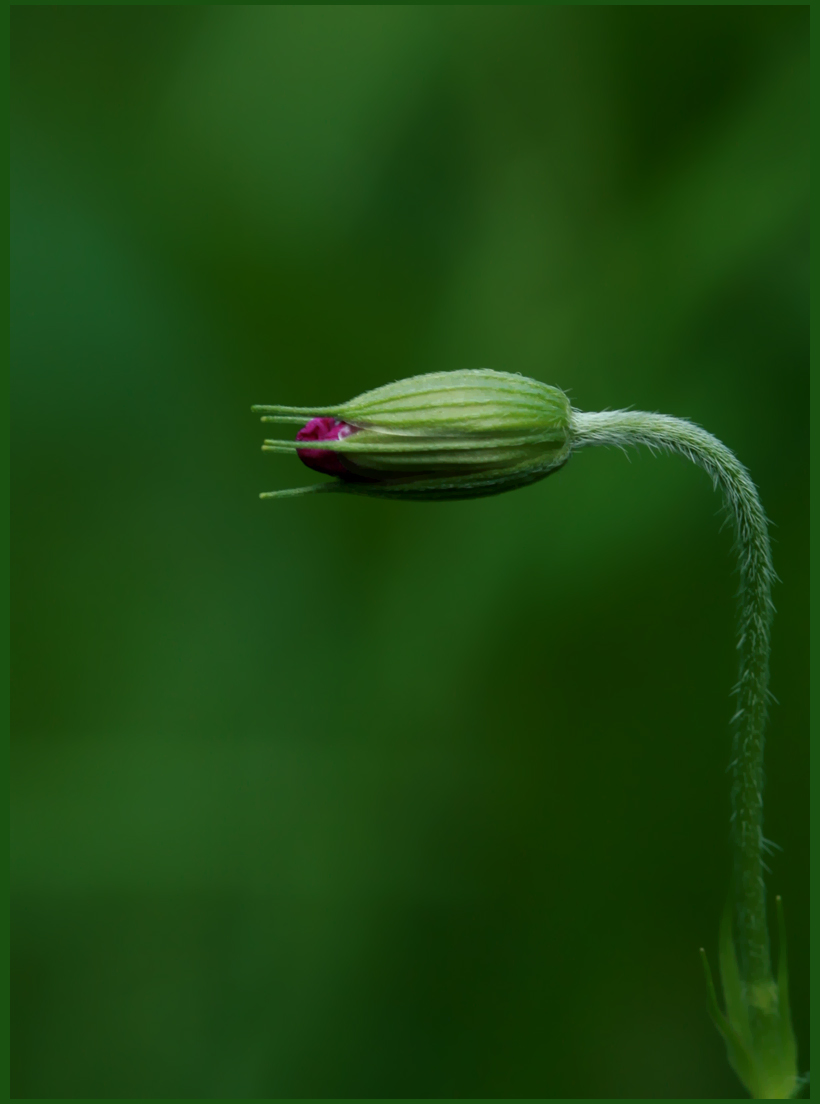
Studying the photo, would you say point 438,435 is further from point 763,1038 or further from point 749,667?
point 763,1038

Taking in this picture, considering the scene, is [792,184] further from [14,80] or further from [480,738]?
[14,80]

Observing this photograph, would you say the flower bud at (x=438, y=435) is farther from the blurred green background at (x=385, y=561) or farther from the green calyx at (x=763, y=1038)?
the blurred green background at (x=385, y=561)

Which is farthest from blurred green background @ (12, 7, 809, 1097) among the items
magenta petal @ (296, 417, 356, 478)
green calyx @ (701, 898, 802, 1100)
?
magenta petal @ (296, 417, 356, 478)

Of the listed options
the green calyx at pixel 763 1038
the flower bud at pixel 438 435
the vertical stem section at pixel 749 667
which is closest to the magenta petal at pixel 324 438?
the flower bud at pixel 438 435

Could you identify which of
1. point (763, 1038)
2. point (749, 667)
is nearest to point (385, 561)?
point (749, 667)

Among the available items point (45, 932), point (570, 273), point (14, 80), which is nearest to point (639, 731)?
point (570, 273)

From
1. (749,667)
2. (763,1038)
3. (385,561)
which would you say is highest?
(385,561)

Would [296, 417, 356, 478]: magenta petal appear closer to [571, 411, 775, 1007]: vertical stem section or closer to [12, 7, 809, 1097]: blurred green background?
[571, 411, 775, 1007]: vertical stem section
